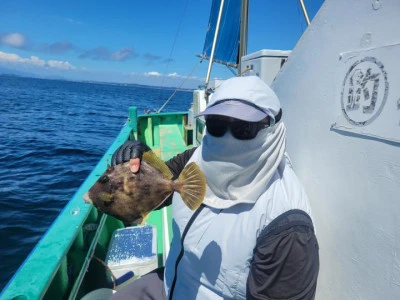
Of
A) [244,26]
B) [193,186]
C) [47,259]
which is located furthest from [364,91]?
[244,26]

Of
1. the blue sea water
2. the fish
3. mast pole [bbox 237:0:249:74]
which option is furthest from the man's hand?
mast pole [bbox 237:0:249:74]

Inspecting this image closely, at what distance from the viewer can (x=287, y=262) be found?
1490 millimetres

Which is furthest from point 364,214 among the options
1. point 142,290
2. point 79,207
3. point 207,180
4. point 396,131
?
point 79,207

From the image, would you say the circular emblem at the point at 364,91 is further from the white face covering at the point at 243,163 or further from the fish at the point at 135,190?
the fish at the point at 135,190

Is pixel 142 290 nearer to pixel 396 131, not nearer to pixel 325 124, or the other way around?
pixel 325 124

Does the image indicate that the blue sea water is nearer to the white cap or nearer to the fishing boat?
the fishing boat

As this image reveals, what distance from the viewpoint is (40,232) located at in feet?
22.5

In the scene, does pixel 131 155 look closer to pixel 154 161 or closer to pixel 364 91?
pixel 154 161

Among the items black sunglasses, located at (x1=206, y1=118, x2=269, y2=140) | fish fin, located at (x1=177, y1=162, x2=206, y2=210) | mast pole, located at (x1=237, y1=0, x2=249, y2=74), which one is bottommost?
fish fin, located at (x1=177, y1=162, x2=206, y2=210)

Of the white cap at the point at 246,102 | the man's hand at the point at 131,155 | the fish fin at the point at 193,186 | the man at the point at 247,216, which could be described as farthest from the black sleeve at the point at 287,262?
the man's hand at the point at 131,155

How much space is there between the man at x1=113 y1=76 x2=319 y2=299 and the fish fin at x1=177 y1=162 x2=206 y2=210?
132 millimetres

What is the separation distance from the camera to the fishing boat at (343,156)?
4.50ft

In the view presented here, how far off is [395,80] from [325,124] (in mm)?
710

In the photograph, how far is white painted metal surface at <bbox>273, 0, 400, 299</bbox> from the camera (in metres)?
1.36
